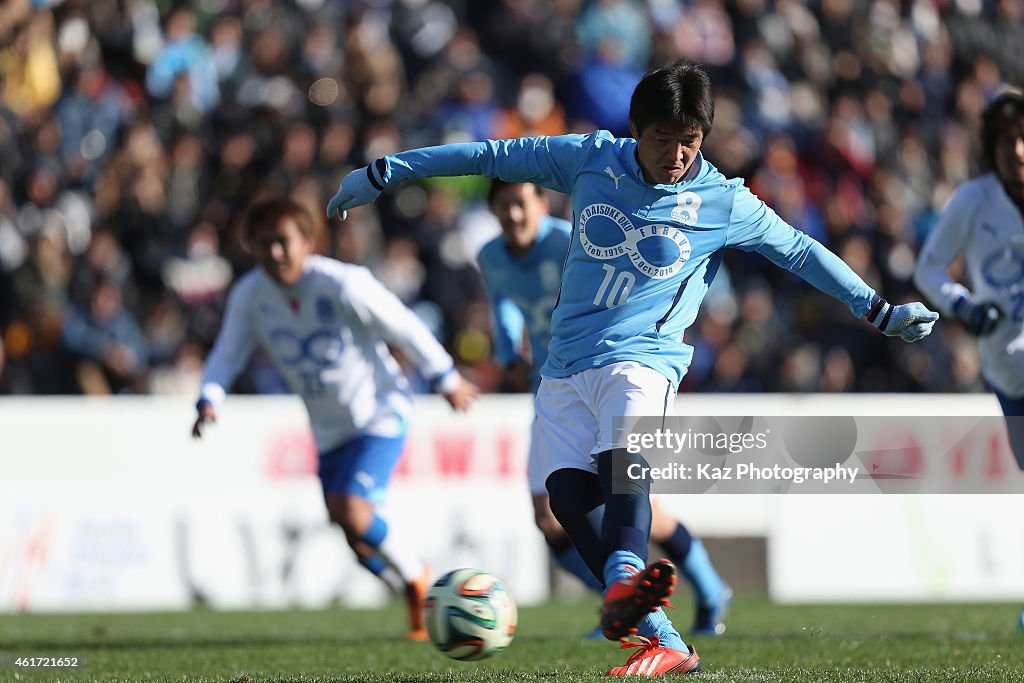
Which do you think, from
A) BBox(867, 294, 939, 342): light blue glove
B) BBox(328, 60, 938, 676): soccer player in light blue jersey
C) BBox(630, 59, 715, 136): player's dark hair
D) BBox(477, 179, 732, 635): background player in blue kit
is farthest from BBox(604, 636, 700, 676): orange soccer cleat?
BBox(477, 179, 732, 635): background player in blue kit

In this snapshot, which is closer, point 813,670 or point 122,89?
point 813,670

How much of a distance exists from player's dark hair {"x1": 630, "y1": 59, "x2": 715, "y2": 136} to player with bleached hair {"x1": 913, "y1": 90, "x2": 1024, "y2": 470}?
8.97 feet

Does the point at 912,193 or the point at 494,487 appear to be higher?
the point at 912,193

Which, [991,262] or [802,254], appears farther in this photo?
[991,262]

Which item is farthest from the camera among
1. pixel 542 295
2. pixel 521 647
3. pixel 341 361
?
pixel 341 361

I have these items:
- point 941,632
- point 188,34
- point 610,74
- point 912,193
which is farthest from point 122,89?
point 941,632

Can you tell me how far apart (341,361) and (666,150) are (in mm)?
3826

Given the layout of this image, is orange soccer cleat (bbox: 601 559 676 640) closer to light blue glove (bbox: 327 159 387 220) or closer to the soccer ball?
the soccer ball

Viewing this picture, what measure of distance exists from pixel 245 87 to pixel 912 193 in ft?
23.9

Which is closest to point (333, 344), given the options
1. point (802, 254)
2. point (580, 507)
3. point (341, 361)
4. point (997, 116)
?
point (341, 361)

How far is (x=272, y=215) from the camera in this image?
8.48 m

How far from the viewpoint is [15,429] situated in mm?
12344

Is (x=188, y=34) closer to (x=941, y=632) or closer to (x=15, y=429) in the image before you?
(x=15, y=429)

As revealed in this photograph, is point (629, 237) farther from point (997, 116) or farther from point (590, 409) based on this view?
point (997, 116)
